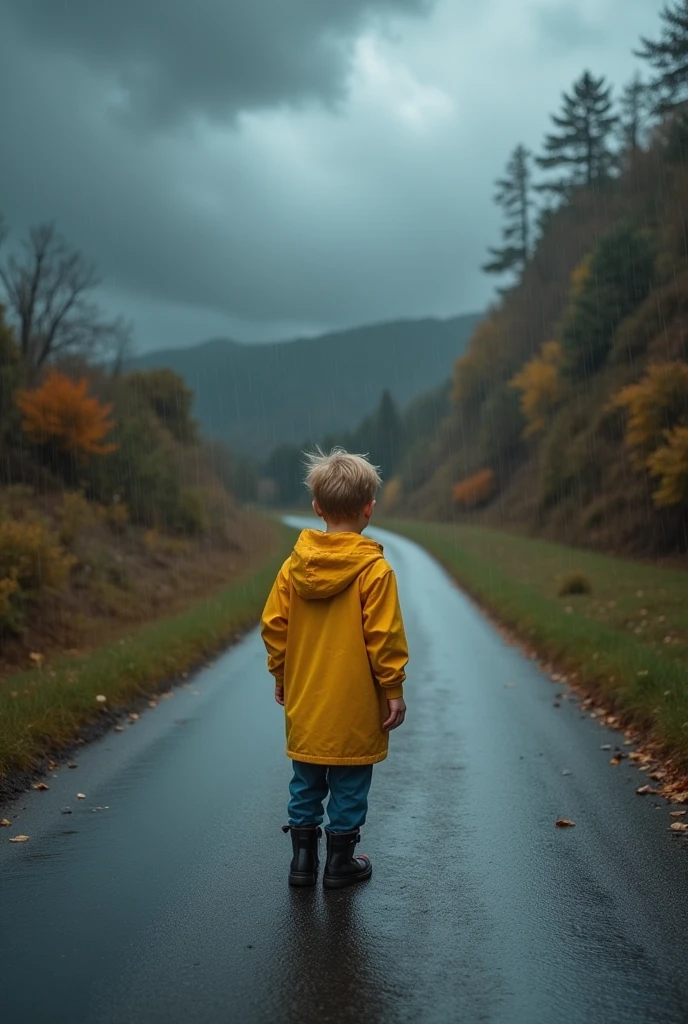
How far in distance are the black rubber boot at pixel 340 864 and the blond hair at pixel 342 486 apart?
1520 millimetres

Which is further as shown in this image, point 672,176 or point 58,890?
point 672,176

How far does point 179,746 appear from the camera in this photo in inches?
309

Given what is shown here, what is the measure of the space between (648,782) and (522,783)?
33.2 inches

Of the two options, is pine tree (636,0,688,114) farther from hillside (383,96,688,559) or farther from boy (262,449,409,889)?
boy (262,449,409,889)

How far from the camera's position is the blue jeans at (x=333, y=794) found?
462cm

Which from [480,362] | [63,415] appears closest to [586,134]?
[480,362]

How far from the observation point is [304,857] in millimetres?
4664

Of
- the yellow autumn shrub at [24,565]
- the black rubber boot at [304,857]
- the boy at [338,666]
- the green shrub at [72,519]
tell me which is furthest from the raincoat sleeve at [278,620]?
the green shrub at [72,519]

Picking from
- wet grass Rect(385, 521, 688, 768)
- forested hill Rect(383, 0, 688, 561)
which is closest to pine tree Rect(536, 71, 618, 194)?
forested hill Rect(383, 0, 688, 561)

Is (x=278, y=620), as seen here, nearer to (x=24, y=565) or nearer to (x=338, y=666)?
(x=338, y=666)

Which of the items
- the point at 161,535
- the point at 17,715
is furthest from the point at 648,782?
the point at 161,535

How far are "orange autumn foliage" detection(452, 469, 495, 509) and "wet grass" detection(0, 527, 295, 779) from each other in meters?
50.0

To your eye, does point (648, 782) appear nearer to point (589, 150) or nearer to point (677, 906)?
point (677, 906)

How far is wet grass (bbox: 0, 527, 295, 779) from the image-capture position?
7.22m
